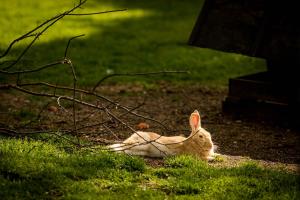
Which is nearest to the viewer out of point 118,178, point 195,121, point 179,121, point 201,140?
point 118,178

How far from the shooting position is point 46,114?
935 cm

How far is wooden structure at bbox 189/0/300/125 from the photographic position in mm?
9141

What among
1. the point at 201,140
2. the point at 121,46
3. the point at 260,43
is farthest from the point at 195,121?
the point at 121,46

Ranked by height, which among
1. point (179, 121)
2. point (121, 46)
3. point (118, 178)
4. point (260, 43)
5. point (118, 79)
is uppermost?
point (260, 43)

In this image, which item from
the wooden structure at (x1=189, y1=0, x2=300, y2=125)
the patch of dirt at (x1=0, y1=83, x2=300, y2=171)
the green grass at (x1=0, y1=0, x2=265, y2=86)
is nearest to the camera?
the patch of dirt at (x1=0, y1=83, x2=300, y2=171)

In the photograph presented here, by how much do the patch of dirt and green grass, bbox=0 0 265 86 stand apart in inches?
27.9

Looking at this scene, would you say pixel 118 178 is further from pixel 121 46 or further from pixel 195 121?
pixel 121 46

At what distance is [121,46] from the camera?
15.3 meters

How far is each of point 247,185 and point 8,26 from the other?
39.7ft

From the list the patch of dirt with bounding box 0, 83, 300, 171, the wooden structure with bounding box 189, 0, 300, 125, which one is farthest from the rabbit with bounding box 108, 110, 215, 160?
the wooden structure with bounding box 189, 0, 300, 125

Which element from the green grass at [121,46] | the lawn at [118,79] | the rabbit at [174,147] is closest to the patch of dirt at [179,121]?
the rabbit at [174,147]

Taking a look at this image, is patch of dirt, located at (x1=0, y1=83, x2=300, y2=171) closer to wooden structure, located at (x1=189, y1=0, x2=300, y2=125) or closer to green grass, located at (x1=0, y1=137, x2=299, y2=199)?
wooden structure, located at (x1=189, y1=0, x2=300, y2=125)

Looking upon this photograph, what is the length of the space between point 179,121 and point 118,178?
3.68m

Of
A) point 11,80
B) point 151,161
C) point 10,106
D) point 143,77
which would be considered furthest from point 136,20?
point 151,161
